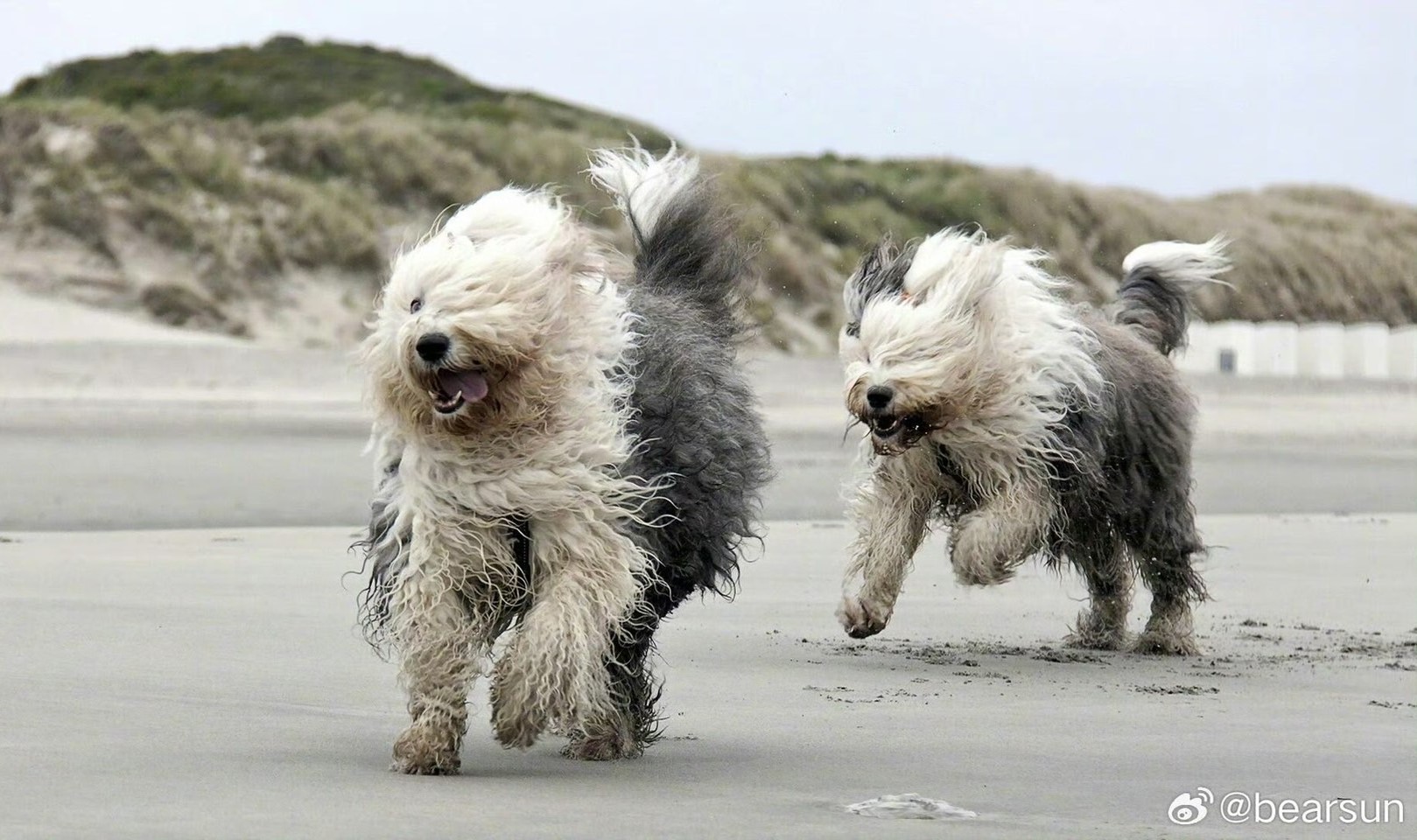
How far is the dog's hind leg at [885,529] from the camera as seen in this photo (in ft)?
24.5

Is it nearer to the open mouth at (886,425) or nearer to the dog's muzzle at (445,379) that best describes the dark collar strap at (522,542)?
the dog's muzzle at (445,379)

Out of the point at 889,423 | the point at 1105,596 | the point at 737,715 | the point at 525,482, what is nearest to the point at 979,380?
the point at 889,423

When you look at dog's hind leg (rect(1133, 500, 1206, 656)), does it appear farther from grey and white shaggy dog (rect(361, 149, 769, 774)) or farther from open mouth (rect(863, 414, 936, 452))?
grey and white shaggy dog (rect(361, 149, 769, 774))

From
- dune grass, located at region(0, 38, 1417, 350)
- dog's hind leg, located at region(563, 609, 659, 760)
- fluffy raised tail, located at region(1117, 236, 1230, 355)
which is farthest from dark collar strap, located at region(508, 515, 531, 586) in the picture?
dune grass, located at region(0, 38, 1417, 350)

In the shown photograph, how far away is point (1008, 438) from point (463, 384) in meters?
2.91

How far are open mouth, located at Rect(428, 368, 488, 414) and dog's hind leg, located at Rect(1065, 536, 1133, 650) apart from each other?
12.0 feet

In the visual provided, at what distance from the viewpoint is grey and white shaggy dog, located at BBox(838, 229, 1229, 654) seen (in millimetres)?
7441

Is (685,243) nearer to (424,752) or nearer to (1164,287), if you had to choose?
(424,752)

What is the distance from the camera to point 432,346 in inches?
200

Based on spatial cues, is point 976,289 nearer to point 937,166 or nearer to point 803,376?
point 803,376

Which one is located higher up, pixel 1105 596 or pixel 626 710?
pixel 626 710

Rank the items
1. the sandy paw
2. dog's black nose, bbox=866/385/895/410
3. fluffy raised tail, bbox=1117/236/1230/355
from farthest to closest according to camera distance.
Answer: fluffy raised tail, bbox=1117/236/1230/355 → the sandy paw → dog's black nose, bbox=866/385/895/410

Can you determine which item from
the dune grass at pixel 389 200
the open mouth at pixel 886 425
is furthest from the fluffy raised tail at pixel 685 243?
the dune grass at pixel 389 200

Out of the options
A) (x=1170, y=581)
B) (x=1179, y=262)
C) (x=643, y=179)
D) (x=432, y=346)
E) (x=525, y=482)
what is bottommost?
(x=1170, y=581)
